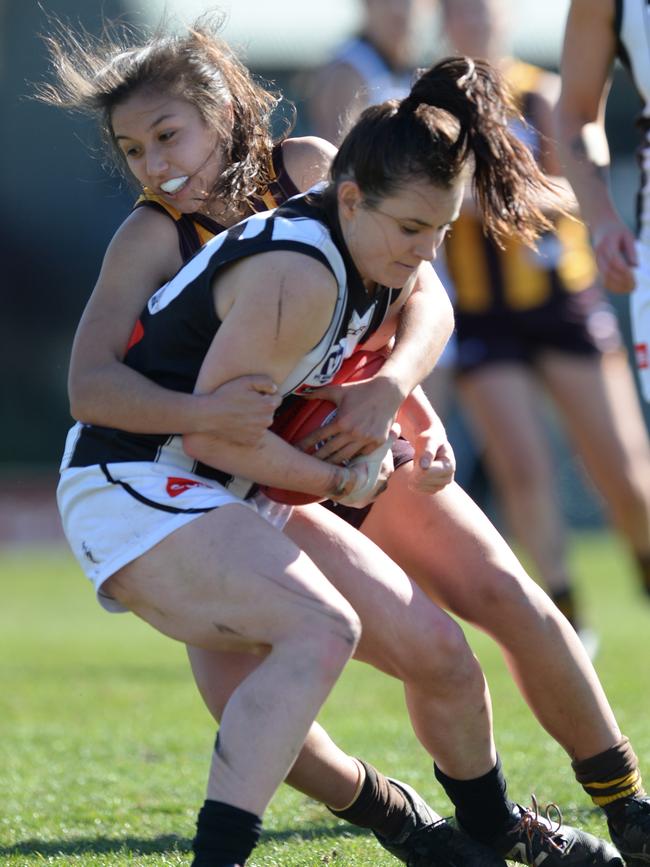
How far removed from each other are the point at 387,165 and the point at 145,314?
614 millimetres

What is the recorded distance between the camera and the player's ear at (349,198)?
2939mm

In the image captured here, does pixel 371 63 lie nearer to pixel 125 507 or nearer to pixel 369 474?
pixel 369 474

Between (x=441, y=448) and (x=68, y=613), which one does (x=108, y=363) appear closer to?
(x=441, y=448)

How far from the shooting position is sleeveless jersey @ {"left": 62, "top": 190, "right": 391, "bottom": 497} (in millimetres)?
2891

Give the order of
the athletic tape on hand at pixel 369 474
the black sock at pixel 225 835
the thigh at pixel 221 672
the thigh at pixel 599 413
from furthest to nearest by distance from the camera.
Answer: the thigh at pixel 599 413 < the thigh at pixel 221 672 < the athletic tape on hand at pixel 369 474 < the black sock at pixel 225 835

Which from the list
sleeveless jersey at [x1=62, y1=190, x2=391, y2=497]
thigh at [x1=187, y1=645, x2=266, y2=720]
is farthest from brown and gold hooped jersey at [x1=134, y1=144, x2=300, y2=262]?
thigh at [x1=187, y1=645, x2=266, y2=720]

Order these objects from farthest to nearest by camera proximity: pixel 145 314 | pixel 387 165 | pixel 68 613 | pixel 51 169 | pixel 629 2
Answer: pixel 51 169 → pixel 68 613 → pixel 629 2 → pixel 145 314 → pixel 387 165

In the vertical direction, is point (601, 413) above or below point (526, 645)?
below

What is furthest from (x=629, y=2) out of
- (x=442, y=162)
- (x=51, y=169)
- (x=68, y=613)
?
(x=51, y=169)

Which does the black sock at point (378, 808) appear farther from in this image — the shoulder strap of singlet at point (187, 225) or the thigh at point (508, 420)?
the thigh at point (508, 420)

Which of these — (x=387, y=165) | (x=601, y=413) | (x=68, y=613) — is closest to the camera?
(x=387, y=165)

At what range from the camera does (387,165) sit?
289 cm

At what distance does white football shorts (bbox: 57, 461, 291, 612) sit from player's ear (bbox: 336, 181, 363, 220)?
62 centimetres

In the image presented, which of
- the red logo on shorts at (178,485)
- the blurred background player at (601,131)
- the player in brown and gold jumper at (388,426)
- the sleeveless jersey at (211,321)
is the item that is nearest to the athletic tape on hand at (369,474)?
the player in brown and gold jumper at (388,426)
